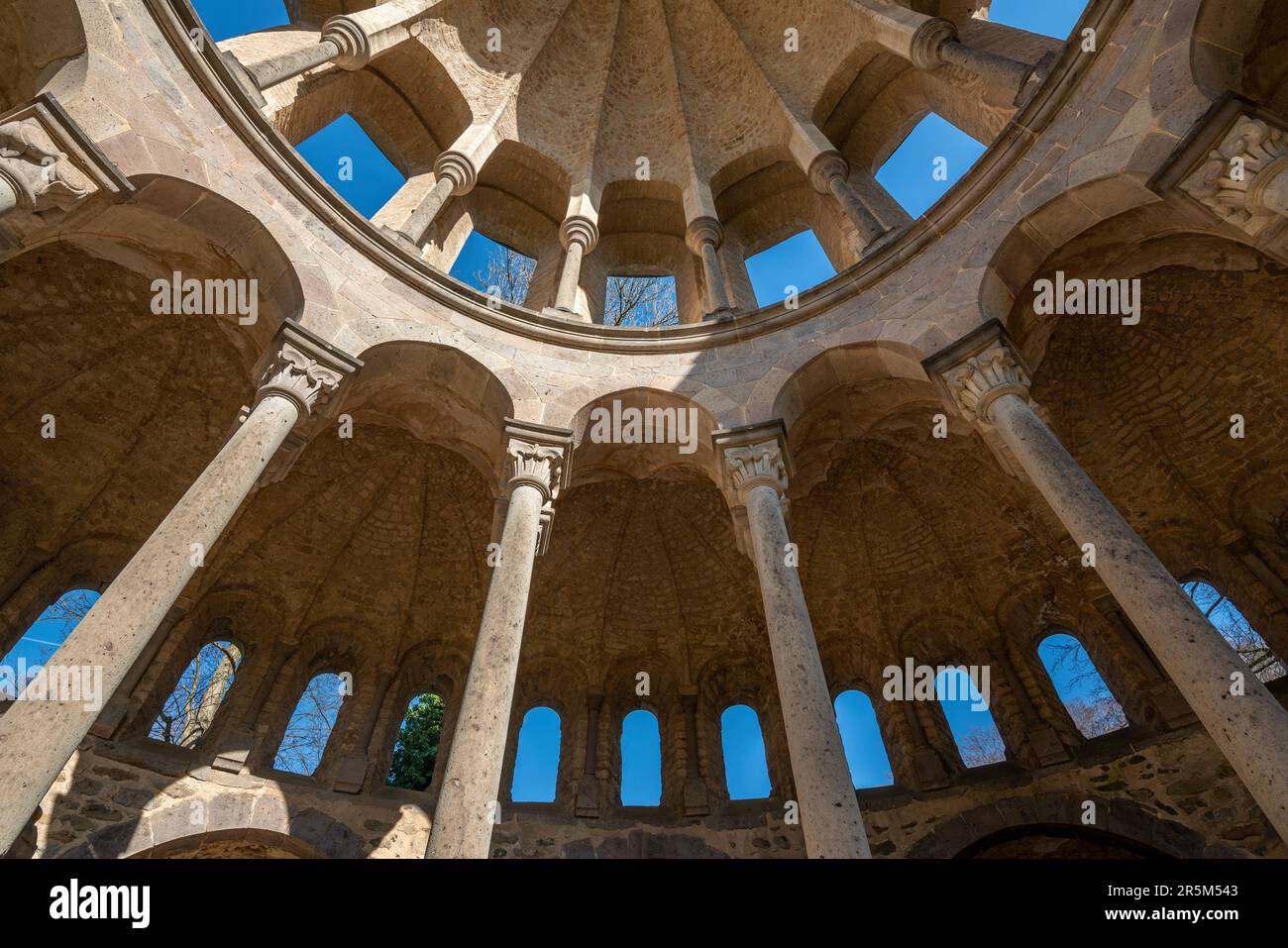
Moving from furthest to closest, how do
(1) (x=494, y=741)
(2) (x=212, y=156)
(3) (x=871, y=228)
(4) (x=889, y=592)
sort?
1. (4) (x=889, y=592)
2. (3) (x=871, y=228)
3. (2) (x=212, y=156)
4. (1) (x=494, y=741)

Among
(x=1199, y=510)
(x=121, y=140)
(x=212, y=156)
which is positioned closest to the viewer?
(x=121, y=140)

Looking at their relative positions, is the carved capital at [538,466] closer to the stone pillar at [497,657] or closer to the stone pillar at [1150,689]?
the stone pillar at [497,657]

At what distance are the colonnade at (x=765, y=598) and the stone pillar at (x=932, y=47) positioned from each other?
5016mm

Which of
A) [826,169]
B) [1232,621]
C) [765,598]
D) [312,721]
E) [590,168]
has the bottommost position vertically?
[765,598]

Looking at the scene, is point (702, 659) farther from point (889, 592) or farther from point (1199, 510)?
point (1199, 510)

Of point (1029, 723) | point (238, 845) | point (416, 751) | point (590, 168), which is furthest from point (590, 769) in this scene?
point (590, 168)

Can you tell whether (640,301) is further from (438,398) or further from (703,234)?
(438,398)

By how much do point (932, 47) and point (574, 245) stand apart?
6576 millimetres

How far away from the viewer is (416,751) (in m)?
13.0

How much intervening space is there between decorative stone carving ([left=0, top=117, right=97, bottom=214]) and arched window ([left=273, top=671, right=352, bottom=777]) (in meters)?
7.39

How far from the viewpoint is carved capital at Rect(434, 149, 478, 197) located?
1274cm
